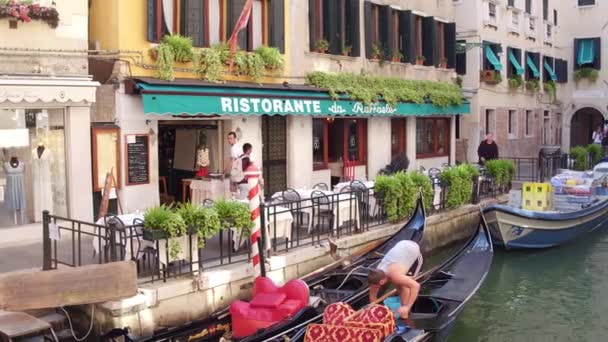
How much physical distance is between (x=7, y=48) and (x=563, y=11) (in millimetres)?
23817

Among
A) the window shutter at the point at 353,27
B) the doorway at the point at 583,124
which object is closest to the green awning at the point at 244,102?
the window shutter at the point at 353,27

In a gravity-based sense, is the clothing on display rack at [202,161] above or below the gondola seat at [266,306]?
above

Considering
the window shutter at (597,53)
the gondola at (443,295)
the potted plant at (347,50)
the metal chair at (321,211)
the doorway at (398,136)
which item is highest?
the window shutter at (597,53)

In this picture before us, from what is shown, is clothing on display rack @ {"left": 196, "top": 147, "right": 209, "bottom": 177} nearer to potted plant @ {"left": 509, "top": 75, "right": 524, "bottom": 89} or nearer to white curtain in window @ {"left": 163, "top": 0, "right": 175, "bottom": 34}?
white curtain in window @ {"left": 163, "top": 0, "right": 175, "bottom": 34}

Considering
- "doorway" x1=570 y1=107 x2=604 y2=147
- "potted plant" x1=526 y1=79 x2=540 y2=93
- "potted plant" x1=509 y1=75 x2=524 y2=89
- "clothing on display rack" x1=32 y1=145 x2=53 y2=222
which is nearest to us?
"clothing on display rack" x1=32 y1=145 x2=53 y2=222

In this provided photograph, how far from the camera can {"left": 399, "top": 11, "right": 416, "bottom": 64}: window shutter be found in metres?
16.6

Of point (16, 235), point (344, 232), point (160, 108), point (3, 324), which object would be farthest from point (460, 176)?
point (3, 324)

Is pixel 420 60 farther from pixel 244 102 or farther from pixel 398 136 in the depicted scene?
pixel 244 102

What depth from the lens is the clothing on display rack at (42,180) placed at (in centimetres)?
973

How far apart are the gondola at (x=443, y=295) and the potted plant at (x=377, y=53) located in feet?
21.7

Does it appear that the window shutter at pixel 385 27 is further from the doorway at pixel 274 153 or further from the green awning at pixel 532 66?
the green awning at pixel 532 66

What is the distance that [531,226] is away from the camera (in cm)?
1270

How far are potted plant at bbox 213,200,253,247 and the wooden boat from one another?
18.1 feet

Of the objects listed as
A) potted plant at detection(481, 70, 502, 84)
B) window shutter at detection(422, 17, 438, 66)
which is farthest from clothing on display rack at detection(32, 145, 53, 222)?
potted plant at detection(481, 70, 502, 84)
